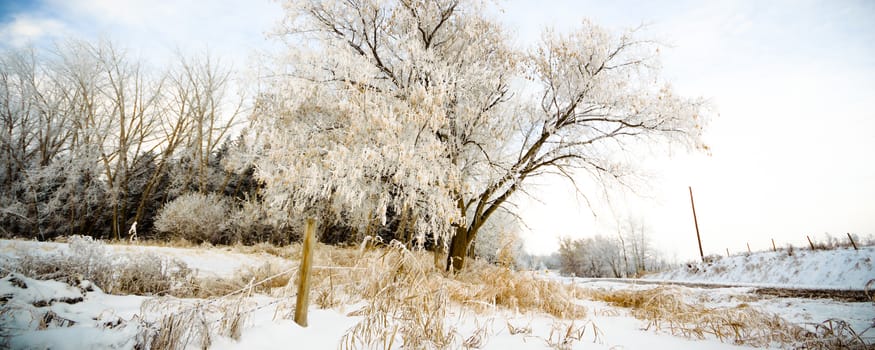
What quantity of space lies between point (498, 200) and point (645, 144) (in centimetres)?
360

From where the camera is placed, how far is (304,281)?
240 centimetres

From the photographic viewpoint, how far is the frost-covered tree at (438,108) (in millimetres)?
6332

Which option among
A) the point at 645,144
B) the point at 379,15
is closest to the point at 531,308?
the point at 645,144

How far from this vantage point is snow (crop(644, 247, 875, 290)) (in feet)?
31.0

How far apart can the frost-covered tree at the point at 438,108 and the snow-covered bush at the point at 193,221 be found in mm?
8800

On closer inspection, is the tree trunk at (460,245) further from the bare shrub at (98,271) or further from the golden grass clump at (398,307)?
the golden grass clump at (398,307)

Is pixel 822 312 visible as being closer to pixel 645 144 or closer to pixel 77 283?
pixel 645 144

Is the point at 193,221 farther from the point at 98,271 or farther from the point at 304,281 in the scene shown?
the point at 304,281

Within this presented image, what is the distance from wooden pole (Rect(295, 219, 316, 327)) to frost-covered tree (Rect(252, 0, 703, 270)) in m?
3.48

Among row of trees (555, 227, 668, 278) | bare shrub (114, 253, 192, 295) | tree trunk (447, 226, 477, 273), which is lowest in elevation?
bare shrub (114, 253, 192, 295)

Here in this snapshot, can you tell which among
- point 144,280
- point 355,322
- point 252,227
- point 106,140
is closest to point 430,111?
point 355,322

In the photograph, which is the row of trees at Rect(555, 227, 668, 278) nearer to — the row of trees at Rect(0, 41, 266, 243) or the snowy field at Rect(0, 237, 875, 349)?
the row of trees at Rect(0, 41, 266, 243)

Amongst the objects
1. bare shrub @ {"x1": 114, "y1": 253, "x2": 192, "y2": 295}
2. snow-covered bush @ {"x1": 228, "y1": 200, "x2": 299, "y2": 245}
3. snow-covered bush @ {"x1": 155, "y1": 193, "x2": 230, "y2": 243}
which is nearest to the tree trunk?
bare shrub @ {"x1": 114, "y1": 253, "x2": 192, "y2": 295}

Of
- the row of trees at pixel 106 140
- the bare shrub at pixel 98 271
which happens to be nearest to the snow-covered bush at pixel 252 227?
the row of trees at pixel 106 140
